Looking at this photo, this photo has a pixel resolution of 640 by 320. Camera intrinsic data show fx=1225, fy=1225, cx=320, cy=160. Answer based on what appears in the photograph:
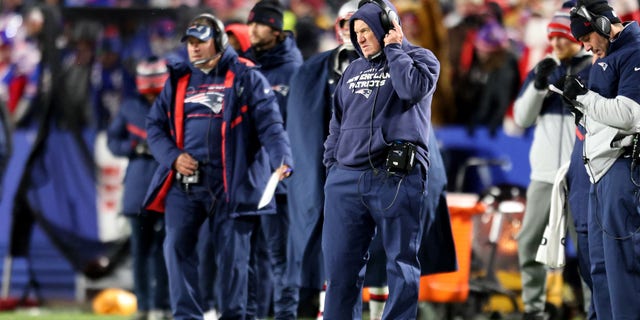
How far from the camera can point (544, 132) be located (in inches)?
374

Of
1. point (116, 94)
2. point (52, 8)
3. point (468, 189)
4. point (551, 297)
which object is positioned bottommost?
point (551, 297)

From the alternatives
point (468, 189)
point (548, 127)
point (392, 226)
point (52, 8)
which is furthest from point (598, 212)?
point (52, 8)

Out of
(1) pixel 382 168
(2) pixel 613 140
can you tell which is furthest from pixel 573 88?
(1) pixel 382 168

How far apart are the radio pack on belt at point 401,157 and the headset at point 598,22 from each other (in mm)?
1326

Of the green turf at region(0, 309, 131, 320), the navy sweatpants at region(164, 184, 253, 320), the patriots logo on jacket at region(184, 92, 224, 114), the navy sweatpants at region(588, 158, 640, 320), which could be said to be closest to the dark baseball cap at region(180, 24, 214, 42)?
the patriots logo on jacket at region(184, 92, 224, 114)

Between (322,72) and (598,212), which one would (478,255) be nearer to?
(322,72)

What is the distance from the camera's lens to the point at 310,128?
9.04m

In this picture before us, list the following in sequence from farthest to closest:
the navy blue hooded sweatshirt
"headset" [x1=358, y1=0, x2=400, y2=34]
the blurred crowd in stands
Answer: the blurred crowd in stands, "headset" [x1=358, y1=0, x2=400, y2=34], the navy blue hooded sweatshirt

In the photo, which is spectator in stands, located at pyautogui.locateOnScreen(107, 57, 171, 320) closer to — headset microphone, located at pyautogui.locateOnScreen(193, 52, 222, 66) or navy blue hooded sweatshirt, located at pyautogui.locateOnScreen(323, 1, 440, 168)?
headset microphone, located at pyautogui.locateOnScreen(193, 52, 222, 66)

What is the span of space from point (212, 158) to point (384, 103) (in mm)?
1774

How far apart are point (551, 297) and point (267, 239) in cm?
301

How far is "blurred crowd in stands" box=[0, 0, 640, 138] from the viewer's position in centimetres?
1301

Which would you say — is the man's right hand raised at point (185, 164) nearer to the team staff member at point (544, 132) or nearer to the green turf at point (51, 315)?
the team staff member at point (544, 132)

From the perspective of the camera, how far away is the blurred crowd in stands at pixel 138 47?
1301 centimetres
